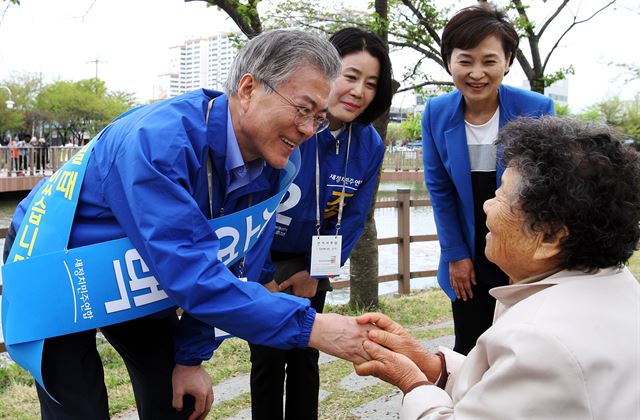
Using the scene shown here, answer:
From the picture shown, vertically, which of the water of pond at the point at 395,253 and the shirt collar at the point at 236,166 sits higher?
the shirt collar at the point at 236,166

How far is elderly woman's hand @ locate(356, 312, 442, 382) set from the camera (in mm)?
2143

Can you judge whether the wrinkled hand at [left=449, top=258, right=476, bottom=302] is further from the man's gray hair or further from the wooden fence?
the wooden fence

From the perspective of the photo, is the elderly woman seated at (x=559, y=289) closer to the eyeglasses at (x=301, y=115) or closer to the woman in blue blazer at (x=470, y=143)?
the eyeglasses at (x=301, y=115)

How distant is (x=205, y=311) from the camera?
1869mm

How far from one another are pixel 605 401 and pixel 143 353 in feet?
4.99

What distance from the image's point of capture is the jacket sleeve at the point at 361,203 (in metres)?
3.15

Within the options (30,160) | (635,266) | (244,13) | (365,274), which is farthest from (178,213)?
(30,160)

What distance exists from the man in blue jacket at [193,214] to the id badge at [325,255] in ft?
2.24

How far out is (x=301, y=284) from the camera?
3.07 meters

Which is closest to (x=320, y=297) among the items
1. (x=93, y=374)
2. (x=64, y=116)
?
(x=93, y=374)

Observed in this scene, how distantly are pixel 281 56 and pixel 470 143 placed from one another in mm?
1349

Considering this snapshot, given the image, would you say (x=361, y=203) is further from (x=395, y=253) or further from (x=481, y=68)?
(x=395, y=253)

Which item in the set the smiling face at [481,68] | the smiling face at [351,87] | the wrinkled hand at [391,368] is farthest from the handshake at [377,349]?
the smiling face at [481,68]

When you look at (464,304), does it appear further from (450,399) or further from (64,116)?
(64,116)
